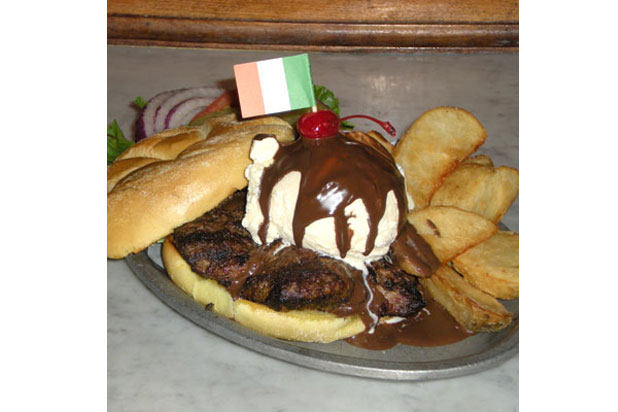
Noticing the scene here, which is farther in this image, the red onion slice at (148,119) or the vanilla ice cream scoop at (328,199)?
→ the red onion slice at (148,119)

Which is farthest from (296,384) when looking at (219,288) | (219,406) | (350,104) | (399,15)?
(399,15)

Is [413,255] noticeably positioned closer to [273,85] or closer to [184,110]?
[273,85]

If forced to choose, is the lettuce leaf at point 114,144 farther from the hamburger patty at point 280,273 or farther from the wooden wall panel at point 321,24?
the wooden wall panel at point 321,24

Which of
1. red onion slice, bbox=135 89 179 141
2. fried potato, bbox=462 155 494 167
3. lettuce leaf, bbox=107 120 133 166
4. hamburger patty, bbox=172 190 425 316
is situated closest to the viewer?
hamburger patty, bbox=172 190 425 316

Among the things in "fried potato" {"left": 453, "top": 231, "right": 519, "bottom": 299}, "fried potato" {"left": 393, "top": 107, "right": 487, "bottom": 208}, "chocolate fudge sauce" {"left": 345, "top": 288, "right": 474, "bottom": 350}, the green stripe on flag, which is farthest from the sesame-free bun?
"fried potato" {"left": 453, "top": 231, "right": 519, "bottom": 299}

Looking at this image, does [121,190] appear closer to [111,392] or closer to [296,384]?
[111,392]

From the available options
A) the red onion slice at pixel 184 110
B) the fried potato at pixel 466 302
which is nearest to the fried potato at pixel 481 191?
the fried potato at pixel 466 302

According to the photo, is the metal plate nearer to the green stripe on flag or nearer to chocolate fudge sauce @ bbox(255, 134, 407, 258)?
chocolate fudge sauce @ bbox(255, 134, 407, 258)
